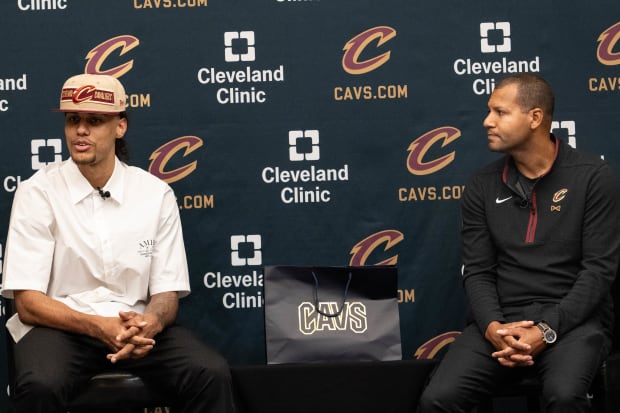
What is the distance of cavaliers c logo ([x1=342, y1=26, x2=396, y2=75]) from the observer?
3.90 metres

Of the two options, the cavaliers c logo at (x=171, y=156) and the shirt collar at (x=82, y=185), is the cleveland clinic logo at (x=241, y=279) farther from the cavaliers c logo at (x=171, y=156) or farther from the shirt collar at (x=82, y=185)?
the shirt collar at (x=82, y=185)

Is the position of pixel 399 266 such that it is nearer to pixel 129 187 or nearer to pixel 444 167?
pixel 444 167

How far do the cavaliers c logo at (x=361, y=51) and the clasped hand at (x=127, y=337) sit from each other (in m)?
1.50

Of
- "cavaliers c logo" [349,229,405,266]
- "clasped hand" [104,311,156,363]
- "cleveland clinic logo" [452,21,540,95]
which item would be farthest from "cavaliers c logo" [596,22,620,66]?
"clasped hand" [104,311,156,363]

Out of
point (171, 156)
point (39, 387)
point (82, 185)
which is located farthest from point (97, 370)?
point (171, 156)

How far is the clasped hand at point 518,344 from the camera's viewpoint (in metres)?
3.03

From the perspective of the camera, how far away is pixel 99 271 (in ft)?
10.6

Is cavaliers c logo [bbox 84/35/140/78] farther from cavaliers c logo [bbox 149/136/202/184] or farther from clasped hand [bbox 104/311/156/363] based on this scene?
clasped hand [bbox 104/311/156/363]

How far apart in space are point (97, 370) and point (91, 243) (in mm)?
449

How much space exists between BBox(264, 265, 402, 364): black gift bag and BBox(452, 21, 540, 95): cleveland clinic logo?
1055 millimetres

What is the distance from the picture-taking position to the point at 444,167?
3.92 metres

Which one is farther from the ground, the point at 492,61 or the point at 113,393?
the point at 492,61

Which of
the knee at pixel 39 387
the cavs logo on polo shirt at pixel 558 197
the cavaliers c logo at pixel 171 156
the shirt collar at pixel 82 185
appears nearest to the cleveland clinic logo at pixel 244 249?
the cavaliers c logo at pixel 171 156

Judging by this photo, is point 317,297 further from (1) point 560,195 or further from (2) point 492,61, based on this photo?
(2) point 492,61
